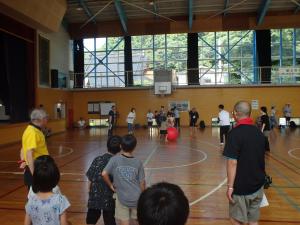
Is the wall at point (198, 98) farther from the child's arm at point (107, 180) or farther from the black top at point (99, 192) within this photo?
the child's arm at point (107, 180)

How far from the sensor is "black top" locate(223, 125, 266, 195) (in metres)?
3.46

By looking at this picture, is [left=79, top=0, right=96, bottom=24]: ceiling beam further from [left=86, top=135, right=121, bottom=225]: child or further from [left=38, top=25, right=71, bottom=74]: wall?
[left=86, top=135, right=121, bottom=225]: child

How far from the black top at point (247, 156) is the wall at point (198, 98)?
21.8m

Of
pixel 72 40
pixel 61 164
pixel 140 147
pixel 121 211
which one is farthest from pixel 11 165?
pixel 72 40

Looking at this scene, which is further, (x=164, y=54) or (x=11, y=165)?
(x=164, y=54)

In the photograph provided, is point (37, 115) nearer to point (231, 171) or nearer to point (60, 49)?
point (231, 171)

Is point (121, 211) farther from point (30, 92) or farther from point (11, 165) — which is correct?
point (30, 92)

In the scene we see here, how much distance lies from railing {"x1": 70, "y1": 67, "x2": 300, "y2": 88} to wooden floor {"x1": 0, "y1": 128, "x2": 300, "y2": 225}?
1151 cm

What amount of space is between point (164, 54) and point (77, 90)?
300 inches

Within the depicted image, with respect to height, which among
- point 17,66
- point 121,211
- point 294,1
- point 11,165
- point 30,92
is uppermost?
point 294,1

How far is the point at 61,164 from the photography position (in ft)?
32.8

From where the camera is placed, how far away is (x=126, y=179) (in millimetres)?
3504

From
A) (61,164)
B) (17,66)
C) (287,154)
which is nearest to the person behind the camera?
(61,164)

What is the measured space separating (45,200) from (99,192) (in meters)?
1.40
